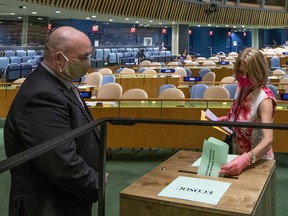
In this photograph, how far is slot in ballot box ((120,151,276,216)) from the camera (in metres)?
1.42

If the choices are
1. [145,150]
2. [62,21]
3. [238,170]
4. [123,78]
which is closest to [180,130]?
[145,150]

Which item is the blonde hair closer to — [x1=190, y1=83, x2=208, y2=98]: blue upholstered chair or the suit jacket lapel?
the suit jacket lapel

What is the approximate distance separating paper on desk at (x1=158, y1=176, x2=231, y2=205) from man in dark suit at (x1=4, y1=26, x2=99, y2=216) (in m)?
0.34

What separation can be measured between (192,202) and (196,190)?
12 cm

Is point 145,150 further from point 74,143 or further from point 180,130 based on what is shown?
point 74,143

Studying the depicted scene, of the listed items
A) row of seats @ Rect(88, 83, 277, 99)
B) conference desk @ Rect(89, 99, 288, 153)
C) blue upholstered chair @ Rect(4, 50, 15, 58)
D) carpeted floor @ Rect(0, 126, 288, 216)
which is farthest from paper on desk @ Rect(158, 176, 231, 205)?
blue upholstered chair @ Rect(4, 50, 15, 58)

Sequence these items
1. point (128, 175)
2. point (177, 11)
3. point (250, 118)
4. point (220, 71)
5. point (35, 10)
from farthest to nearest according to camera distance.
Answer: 1. point (177, 11)
2. point (35, 10)
3. point (220, 71)
4. point (128, 175)
5. point (250, 118)

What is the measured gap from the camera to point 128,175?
502 centimetres

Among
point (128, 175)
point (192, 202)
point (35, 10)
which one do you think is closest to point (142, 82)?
point (128, 175)

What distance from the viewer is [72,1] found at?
43.3ft

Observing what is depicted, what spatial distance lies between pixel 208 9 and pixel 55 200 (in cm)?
2024

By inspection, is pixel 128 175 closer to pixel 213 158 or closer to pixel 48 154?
pixel 213 158

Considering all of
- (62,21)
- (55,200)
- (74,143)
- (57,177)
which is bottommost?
(55,200)

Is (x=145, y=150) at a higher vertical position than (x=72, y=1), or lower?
lower
